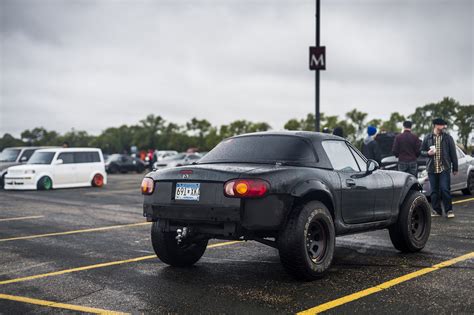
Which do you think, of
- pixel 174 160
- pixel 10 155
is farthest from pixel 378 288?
pixel 174 160

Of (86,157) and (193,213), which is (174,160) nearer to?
(86,157)

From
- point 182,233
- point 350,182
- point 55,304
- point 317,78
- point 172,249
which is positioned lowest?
point 55,304

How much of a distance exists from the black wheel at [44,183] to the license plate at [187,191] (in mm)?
16336

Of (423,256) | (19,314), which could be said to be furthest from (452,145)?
(19,314)

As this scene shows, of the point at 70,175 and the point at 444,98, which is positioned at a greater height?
the point at 444,98

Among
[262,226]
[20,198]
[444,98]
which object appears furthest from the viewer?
[444,98]

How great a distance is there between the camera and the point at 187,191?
5570 millimetres

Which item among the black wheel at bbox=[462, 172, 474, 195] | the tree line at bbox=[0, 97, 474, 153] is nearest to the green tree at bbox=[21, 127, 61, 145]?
the tree line at bbox=[0, 97, 474, 153]

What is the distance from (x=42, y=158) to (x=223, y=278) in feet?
56.6

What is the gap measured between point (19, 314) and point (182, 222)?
1813 millimetres

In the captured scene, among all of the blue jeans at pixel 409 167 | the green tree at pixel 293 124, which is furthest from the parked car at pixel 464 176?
the green tree at pixel 293 124

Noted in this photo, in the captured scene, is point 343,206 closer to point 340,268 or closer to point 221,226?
point 340,268

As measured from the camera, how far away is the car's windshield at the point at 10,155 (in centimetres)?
2350

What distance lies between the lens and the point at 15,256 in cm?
709
